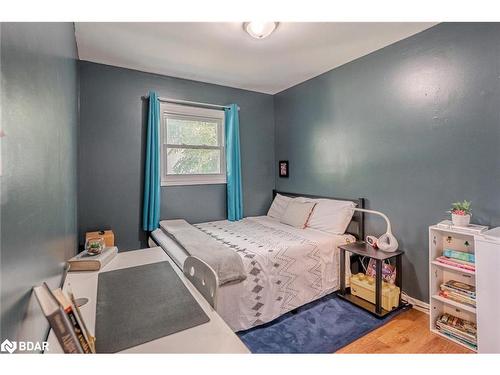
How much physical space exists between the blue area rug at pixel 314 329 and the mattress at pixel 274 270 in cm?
7

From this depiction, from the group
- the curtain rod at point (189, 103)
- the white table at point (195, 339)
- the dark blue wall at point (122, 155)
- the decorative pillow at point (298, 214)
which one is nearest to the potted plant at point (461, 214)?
the decorative pillow at point (298, 214)

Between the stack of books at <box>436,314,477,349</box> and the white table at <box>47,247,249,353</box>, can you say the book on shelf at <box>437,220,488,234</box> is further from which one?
the white table at <box>47,247,249,353</box>

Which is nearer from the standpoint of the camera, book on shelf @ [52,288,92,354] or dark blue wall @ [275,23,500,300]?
book on shelf @ [52,288,92,354]

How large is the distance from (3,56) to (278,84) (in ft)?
10.9

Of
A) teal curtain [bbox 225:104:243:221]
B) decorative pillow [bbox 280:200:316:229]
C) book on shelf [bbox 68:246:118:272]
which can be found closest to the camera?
book on shelf [bbox 68:246:118:272]

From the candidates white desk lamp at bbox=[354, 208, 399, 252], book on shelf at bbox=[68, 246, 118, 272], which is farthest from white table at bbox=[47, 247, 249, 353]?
white desk lamp at bbox=[354, 208, 399, 252]

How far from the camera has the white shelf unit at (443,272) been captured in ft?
6.20

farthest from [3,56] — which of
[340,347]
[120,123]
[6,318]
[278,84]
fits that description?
[278,84]

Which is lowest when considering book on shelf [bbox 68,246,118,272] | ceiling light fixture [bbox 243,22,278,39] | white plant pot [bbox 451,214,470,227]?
book on shelf [bbox 68,246,118,272]

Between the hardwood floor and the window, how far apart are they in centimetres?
245

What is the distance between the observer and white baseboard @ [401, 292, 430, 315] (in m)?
2.21

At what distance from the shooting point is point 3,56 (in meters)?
0.56

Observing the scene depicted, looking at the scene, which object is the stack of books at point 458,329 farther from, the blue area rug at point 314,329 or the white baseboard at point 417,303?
the blue area rug at point 314,329

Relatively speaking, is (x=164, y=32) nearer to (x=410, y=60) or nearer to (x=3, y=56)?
(x=3, y=56)
